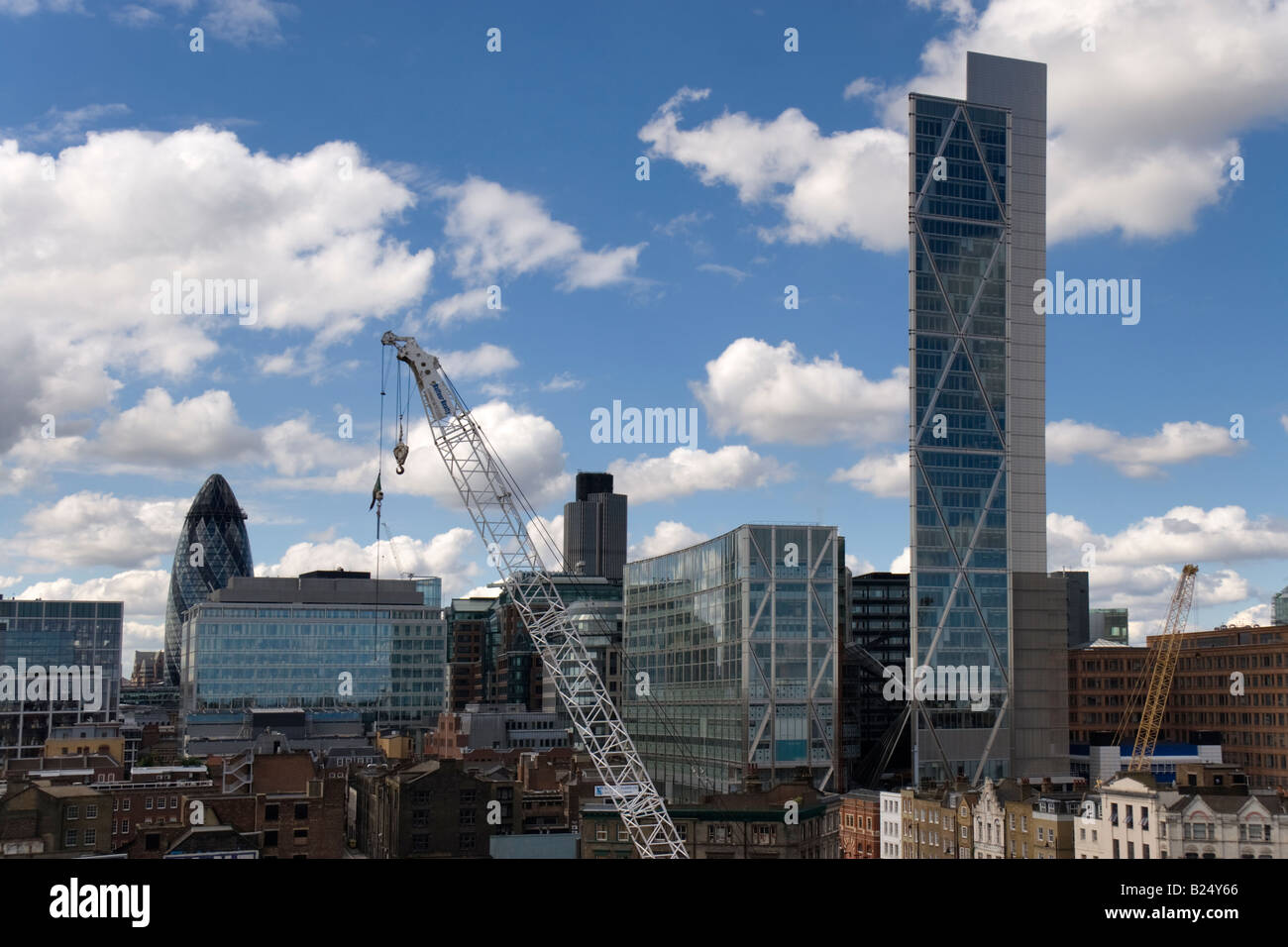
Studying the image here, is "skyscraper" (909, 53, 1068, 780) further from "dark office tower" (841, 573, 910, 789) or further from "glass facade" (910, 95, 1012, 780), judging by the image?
"dark office tower" (841, 573, 910, 789)

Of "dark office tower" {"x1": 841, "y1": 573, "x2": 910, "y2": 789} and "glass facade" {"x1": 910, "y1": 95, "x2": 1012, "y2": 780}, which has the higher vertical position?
"glass facade" {"x1": 910, "y1": 95, "x2": 1012, "y2": 780}

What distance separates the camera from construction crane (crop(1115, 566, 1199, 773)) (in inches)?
6138

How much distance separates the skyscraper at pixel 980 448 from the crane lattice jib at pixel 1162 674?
47.6 ft

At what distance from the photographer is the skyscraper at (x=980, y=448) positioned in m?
144

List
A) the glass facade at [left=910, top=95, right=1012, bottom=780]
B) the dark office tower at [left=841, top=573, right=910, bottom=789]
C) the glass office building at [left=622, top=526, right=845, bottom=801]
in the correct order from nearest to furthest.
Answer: the glass office building at [left=622, top=526, right=845, bottom=801], the glass facade at [left=910, top=95, right=1012, bottom=780], the dark office tower at [left=841, top=573, right=910, bottom=789]

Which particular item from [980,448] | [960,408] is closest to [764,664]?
[980,448]

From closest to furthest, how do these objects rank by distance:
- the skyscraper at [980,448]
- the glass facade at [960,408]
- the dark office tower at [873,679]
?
1. the skyscraper at [980,448]
2. the glass facade at [960,408]
3. the dark office tower at [873,679]

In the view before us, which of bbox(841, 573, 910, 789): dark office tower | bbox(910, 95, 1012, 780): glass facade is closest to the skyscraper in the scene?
bbox(910, 95, 1012, 780): glass facade

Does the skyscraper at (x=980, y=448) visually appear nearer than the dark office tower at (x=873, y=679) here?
Yes

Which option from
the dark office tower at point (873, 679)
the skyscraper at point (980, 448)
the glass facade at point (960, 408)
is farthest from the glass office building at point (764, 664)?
the skyscraper at point (980, 448)

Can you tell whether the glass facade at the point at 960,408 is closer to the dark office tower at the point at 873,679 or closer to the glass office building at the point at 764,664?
the dark office tower at the point at 873,679

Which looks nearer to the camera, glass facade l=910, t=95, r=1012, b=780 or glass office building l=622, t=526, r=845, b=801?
glass office building l=622, t=526, r=845, b=801
